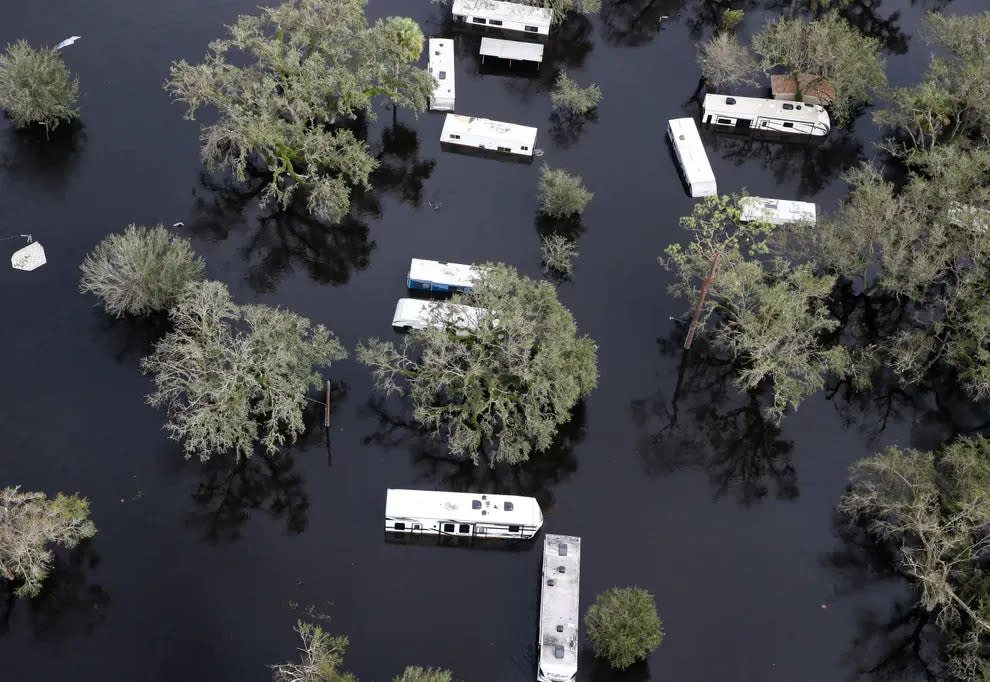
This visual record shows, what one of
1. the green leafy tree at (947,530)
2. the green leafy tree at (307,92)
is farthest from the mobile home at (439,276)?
the green leafy tree at (947,530)

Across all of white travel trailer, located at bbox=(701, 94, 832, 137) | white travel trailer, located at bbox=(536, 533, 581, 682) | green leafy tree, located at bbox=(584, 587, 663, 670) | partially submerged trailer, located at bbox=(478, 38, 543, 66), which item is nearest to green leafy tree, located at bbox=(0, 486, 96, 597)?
white travel trailer, located at bbox=(536, 533, 581, 682)

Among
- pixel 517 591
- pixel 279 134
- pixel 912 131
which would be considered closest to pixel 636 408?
pixel 517 591

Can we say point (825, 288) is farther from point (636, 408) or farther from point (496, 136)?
point (496, 136)

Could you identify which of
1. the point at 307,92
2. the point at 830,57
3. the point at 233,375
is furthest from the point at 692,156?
the point at 233,375

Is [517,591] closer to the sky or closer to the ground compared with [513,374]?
closer to the ground

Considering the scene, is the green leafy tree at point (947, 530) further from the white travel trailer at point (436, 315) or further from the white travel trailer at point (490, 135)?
the white travel trailer at point (490, 135)

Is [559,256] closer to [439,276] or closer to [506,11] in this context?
[439,276]
